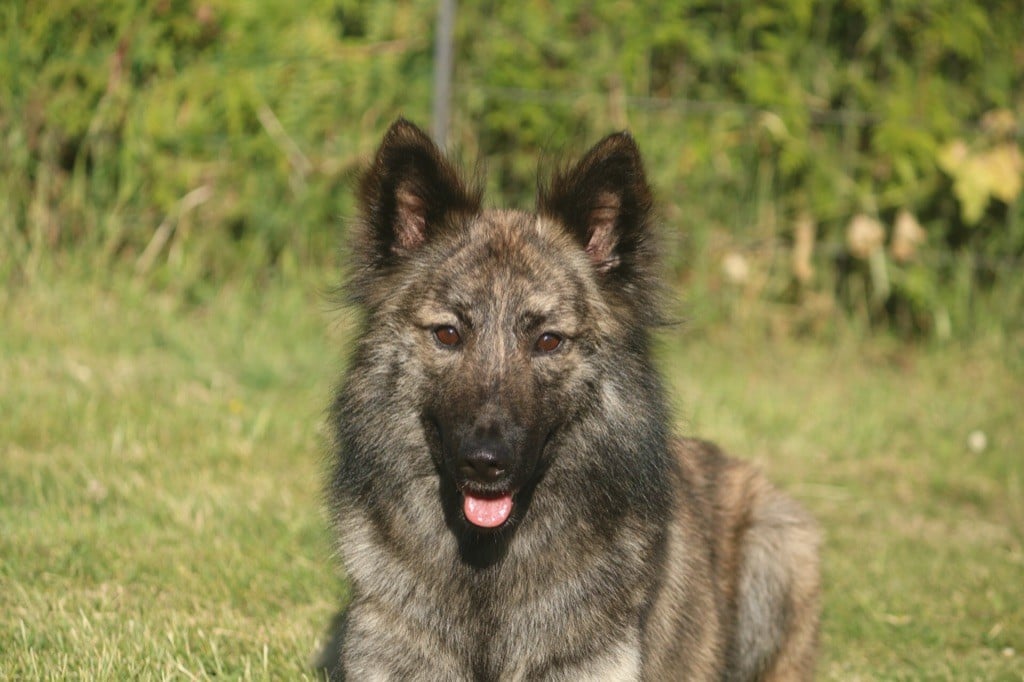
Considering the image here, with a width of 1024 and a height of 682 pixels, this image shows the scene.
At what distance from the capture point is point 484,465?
3461 mm

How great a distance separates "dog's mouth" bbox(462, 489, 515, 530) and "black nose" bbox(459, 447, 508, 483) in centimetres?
17

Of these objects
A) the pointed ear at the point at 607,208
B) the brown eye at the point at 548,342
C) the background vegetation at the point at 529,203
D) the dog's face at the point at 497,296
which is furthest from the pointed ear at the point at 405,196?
the background vegetation at the point at 529,203

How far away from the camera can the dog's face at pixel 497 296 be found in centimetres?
362

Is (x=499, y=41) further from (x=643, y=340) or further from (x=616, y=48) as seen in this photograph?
(x=643, y=340)

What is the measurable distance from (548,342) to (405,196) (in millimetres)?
699

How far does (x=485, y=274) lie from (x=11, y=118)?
19.3 feet

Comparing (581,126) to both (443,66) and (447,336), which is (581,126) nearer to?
(443,66)

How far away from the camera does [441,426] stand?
12.1 feet

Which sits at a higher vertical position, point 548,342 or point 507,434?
point 548,342

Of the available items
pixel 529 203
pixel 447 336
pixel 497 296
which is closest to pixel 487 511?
pixel 447 336

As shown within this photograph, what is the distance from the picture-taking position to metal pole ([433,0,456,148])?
8633 mm

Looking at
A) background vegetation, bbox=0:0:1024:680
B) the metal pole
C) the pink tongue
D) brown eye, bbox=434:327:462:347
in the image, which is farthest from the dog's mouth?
the metal pole

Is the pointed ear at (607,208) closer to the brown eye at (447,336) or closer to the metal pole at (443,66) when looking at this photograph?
the brown eye at (447,336)

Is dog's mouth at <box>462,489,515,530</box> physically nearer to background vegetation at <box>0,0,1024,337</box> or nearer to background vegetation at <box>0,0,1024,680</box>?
background vegetation at <box>0,0,1024,680</box>
